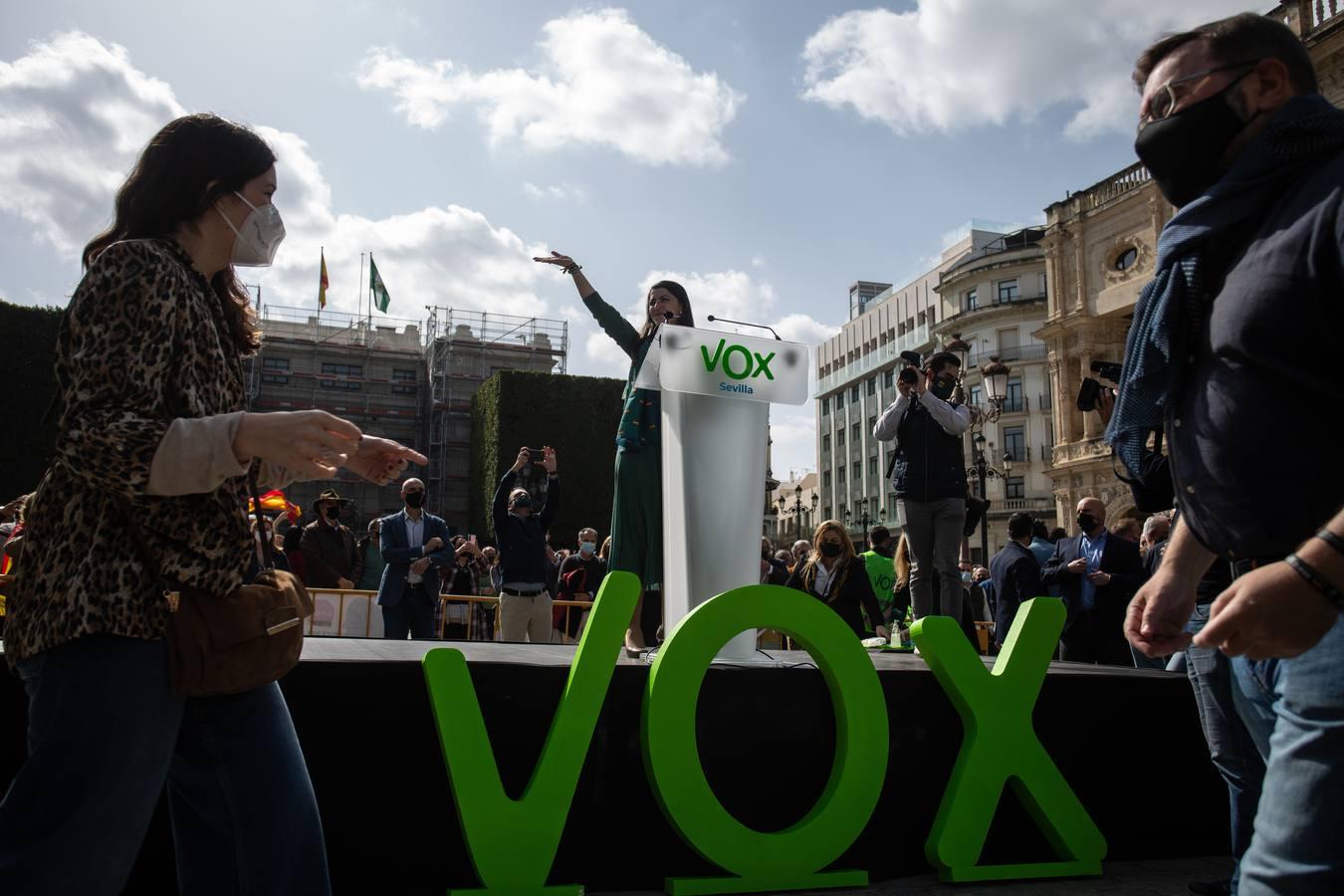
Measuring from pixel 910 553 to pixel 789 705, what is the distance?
8.70ft

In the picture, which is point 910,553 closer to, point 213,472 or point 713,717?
point 713,717

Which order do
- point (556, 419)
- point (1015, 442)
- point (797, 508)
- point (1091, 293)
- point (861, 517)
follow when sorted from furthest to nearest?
point (861, 517) < point (1015, 442) < point (797, 508) < point (556, 419) < point (1091, 293)

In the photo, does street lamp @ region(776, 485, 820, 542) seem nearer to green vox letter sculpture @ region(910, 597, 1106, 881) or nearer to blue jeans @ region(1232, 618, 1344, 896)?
green vox letter sculpture @ region(910, 597, 1106, 881)

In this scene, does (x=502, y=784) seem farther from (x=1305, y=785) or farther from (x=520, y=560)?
(x=520, y=560)

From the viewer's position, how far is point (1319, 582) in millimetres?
1261

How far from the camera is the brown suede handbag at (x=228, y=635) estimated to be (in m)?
1.63

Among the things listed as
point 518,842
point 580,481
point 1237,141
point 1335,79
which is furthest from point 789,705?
point 580,481

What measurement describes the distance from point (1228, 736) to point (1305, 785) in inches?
73.2

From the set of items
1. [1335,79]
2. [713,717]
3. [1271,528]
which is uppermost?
[1335,79]

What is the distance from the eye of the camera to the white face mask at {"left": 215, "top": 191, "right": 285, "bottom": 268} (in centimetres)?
195

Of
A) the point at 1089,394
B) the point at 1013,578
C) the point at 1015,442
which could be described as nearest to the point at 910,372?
the point at 1013,578

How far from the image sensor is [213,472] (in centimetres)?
159

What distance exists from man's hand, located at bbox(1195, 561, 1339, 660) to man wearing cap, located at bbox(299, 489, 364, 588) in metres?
8.84

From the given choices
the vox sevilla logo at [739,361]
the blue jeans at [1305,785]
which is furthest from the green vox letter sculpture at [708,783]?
the blue jeans at [1305,785]
